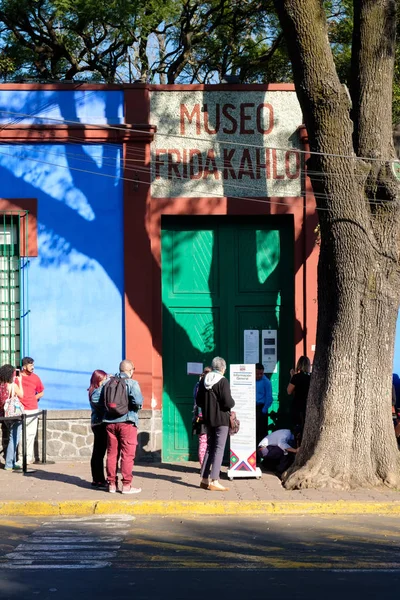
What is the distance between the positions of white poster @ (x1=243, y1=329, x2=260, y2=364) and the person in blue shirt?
2.39 feet

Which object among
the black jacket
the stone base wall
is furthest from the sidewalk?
the stone base wall

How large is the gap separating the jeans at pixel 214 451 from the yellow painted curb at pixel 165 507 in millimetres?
1078

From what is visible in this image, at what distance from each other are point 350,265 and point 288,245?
351cm

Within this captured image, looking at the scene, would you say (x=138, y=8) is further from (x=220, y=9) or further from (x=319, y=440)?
(x=319, y=440)

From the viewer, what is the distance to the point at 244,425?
13141 mm

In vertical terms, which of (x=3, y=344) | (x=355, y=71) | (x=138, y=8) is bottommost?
(x=3, y=344)

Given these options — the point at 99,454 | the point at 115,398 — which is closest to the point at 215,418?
the point at 115,398

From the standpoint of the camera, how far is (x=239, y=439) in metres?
13.1

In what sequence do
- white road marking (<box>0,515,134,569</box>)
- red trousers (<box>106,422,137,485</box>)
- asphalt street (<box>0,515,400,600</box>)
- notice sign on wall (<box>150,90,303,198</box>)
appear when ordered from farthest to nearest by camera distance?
notice sign on wall (<box>150,90,303,198</box>), red trousers (<box>106,422,137,485</box>), white road marking (<box>0,515,134,569</box>), asphalt street (<box>0,515,400,600</box>)

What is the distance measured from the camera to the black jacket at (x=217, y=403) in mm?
12211

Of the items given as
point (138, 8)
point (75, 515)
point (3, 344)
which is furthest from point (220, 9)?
point (75, 515)

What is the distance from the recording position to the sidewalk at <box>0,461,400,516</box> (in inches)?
434

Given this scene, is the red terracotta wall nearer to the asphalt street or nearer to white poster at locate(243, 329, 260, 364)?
white poster at locate(243, 329, 260, 364)

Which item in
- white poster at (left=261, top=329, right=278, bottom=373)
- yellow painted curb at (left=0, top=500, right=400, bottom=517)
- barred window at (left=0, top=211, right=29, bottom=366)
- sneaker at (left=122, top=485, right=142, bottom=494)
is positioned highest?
barred window at (left=0, top=211, right=29, bottom=366)
